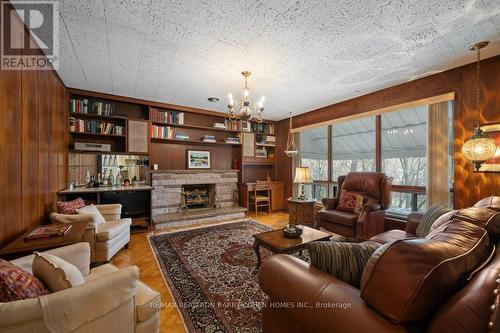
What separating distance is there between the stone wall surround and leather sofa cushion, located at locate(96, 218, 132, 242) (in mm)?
1372

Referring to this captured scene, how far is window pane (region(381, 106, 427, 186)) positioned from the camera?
3412mm

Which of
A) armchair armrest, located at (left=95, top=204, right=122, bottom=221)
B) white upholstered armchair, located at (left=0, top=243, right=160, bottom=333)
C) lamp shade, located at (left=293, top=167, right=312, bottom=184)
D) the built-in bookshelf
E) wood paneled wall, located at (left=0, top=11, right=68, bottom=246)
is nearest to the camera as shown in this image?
white upholstered armchair, located at (left=0, top=243, right=160, bottom=333)

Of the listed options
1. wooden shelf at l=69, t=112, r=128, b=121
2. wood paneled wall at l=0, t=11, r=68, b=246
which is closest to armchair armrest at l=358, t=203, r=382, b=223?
wood paneled wall at l=0, t=11, r=68, b=246

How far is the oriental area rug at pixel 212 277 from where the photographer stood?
5.36 feet

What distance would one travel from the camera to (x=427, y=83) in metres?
3.14

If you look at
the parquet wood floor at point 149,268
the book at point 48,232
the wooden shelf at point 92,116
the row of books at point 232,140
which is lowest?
the parquet wood floor at point 149,268

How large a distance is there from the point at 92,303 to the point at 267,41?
8.20 feet

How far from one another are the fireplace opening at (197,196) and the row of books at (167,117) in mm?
1450

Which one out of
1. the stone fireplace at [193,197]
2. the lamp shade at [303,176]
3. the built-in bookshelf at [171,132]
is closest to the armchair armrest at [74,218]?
the stone fireplace at [193,197]

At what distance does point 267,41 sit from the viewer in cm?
223

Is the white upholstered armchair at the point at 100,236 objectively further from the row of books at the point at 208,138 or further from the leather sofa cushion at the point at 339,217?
the leather sofa cushion at the point at 339,217

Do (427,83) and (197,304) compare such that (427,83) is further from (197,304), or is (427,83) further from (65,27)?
(65,27)

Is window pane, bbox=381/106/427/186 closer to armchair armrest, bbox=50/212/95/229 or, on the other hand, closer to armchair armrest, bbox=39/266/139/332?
armchair armrest, bbox=39/266/139/332

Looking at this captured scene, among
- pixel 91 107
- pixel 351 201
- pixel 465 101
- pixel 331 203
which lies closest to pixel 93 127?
pixel 91 107
